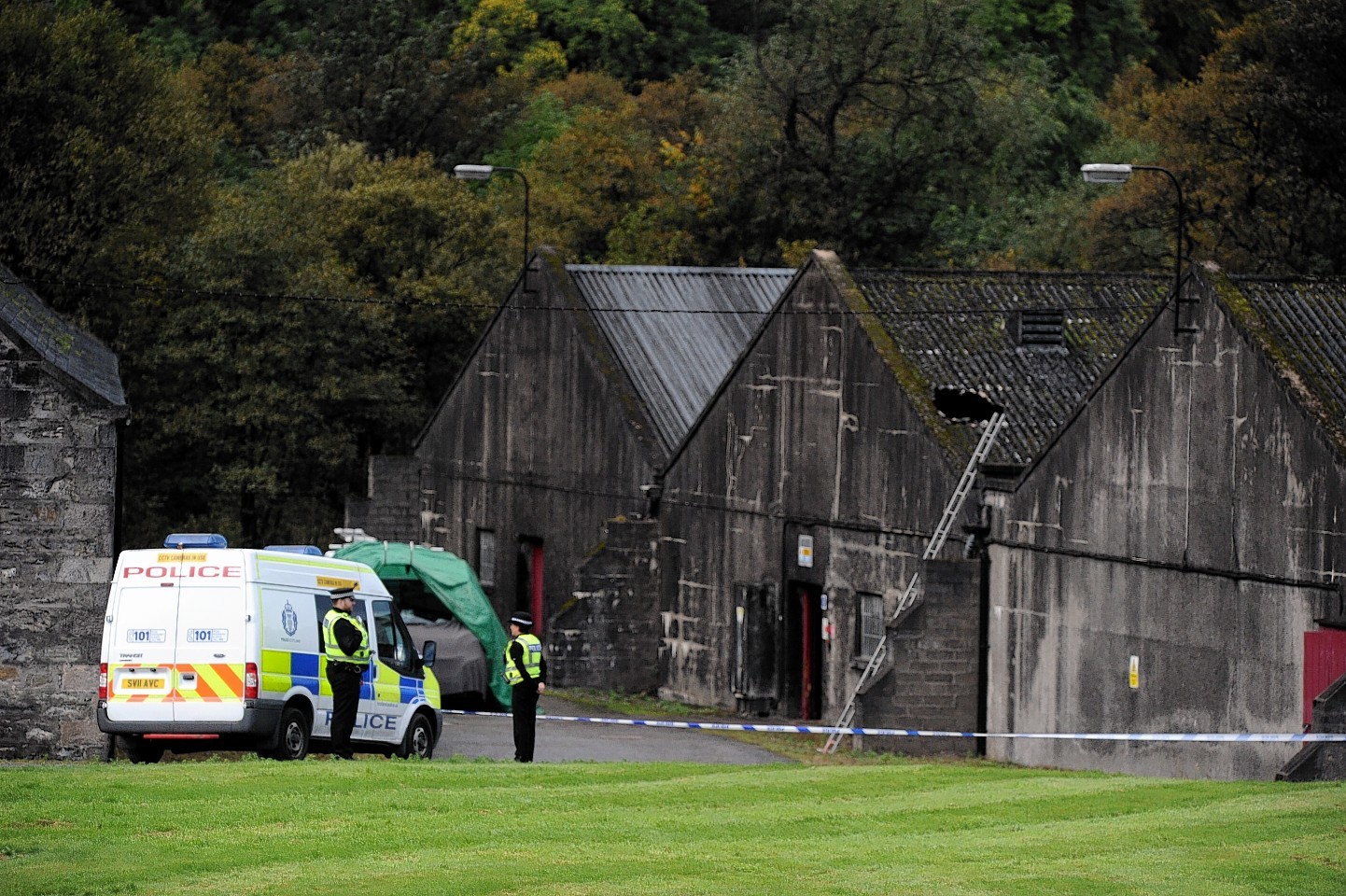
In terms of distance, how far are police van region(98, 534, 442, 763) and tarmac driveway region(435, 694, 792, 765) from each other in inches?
120

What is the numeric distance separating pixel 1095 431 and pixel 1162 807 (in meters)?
8.46

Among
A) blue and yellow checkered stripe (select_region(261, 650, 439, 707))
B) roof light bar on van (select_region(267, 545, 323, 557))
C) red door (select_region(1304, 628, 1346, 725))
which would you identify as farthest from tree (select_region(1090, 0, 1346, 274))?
roof light bar on van (select_region(267, 545, 323, 557))

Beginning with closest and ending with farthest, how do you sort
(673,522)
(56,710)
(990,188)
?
(56,710)
(673,522)
(990,188)

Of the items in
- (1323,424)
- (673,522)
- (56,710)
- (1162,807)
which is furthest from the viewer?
(673,522)

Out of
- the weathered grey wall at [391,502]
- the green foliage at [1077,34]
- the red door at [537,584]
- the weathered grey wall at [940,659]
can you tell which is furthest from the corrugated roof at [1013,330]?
the green foliage at [1077,34]

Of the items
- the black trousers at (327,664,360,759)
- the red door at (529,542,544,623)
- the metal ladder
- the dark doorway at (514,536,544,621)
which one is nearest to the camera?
the black trousers at (327,664,360,759)

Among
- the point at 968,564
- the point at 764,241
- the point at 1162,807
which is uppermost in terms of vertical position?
the point at 764,241

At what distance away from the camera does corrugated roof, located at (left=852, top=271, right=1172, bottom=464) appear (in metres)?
29.8

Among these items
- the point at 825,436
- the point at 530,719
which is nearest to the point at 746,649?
the point at 825,436

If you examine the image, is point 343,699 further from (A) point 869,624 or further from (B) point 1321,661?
(A) point 869,624

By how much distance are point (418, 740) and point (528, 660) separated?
103 inches

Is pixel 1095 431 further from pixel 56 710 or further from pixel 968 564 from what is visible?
pixel 56 710

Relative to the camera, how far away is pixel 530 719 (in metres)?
22.2

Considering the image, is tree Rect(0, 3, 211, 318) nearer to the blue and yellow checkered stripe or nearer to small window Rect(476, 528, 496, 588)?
small window Rect(476, 528, 496, 588)
